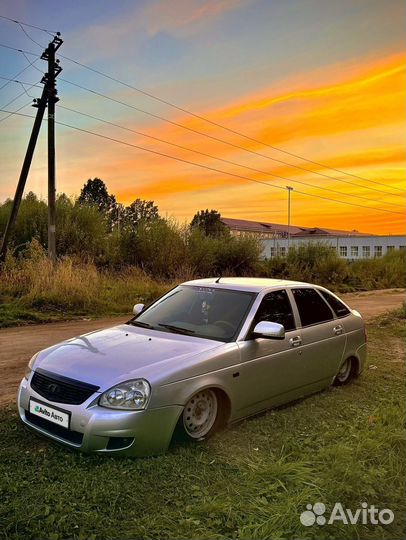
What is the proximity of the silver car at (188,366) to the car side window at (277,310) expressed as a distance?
0.5 inches

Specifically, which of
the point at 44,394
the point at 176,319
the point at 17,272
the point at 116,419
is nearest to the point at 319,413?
the point at 176,319

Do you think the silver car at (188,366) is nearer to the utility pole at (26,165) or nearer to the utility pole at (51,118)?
the utility pole at (51,118)

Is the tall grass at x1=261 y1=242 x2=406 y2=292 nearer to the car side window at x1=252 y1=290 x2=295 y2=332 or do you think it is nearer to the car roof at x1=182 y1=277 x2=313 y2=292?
the car roof at x1=182 y1=277 x2=313 y2=292

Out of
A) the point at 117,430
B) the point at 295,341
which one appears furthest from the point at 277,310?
the point at 117,430

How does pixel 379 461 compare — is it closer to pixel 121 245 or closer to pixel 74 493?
pixel 74 493

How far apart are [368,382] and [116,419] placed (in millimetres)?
4109

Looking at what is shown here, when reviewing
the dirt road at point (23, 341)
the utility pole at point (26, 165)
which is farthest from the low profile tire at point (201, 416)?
the utility pole at point (26, 165)

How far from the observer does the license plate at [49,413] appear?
3.75 meters

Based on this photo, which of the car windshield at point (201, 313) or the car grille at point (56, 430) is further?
the car windshield at point (201, 313)

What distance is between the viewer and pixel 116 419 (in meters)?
3.64

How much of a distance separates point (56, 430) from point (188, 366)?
3.84 feet

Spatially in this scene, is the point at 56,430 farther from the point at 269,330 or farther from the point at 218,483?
the point at 269,330

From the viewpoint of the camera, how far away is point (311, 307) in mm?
5754

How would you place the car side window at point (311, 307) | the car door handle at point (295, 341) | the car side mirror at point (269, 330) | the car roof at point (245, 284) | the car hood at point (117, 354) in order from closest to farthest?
the car hood at point (117, 354) < the car side mirror at point (269, 330) < the car door handle at point (295, 341) < the car roof at point (245, 284) < the car side window at point (311, 307)
